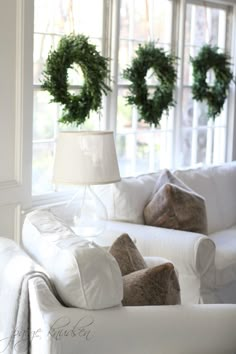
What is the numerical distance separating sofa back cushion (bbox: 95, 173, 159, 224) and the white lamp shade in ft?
2.39

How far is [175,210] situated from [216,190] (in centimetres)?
88

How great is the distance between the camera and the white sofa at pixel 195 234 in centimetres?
383

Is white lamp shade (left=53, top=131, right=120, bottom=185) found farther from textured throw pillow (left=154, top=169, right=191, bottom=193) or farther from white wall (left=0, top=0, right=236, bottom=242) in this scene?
textured throw pillow (left=154, top=169, right=191, bottom=193)

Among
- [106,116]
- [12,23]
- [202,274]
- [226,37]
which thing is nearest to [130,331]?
[202,274]

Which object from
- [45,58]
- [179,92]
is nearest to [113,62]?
[45,58]

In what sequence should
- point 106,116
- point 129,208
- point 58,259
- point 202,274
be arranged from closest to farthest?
point 58,259, point 202,274, point 129,208, point 106,116

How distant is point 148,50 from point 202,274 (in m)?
2.01

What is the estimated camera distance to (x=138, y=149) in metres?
5.33

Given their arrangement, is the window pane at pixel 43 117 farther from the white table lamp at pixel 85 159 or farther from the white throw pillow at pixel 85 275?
the white throw pillow at pixel 85 275

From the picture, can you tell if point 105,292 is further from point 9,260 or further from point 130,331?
point 9,260

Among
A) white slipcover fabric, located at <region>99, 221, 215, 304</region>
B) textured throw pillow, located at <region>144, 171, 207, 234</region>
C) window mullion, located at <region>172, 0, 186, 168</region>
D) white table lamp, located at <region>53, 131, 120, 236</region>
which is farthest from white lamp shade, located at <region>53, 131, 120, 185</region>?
window mullion, located at <region>172, 0, 186, 168</region>

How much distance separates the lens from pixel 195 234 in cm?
391

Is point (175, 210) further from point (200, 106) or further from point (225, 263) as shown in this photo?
point (200, 106)

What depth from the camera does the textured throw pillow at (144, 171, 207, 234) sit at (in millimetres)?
4215
